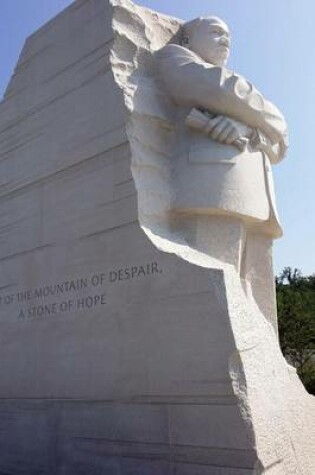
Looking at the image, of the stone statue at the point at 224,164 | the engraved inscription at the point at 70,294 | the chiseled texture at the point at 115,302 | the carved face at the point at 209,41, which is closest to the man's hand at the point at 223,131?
the stone statue at the point at 224,164

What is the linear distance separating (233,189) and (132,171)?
3.03ft

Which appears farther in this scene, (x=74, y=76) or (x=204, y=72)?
(x=74, y=76)

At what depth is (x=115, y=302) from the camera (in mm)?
5363

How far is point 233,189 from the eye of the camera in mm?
5551

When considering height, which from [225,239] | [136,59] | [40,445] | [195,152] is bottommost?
[40,445]

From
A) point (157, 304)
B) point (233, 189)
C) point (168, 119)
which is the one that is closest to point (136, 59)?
point (168, 119)

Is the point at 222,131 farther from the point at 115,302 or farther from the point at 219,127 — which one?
the point at 115,302

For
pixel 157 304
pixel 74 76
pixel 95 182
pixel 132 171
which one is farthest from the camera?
pixel 74 76

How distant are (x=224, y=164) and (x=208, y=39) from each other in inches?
58.7

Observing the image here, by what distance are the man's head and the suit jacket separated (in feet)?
1.02

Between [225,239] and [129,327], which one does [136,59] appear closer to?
[225,239]

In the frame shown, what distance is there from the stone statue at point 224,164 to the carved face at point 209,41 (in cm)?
13

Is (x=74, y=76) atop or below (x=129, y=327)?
atop

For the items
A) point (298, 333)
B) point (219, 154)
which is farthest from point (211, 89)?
point (298, 333)
